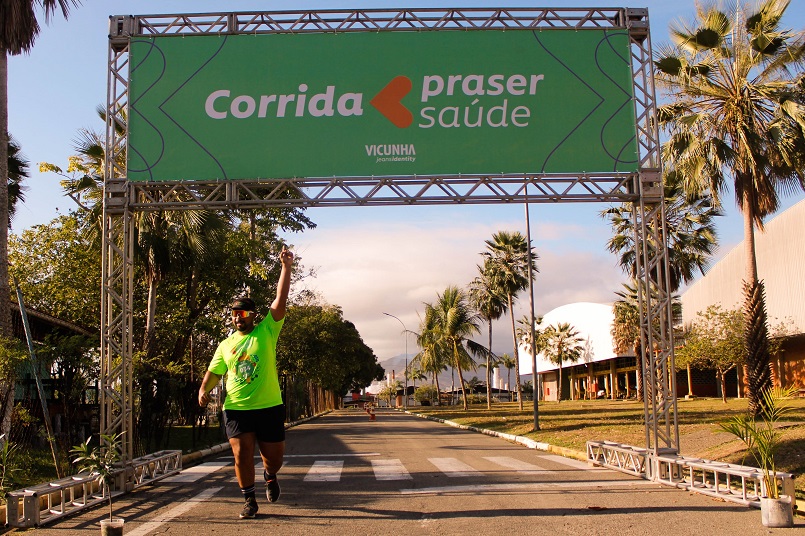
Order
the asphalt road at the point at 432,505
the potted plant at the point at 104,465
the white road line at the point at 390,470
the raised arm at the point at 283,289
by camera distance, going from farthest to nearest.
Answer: the white road line at the point at 390,470 < the raised arm at the point at 283,289 < the asphalt road at the point at 432,505 < the potted plant at the point at 104,465

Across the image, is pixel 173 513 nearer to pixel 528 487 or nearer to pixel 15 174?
pixel 528 487

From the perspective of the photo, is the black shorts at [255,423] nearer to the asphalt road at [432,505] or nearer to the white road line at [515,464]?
the asphalt road at [432,505]

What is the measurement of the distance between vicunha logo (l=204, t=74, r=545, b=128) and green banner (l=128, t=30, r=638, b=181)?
2 centimetres

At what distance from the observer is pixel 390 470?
1315cm

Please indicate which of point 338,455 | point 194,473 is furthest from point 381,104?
point 338,455

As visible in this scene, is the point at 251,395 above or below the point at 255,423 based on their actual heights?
above

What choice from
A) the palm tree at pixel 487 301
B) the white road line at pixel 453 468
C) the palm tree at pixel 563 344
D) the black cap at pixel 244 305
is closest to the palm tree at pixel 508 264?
the palm tree at pixel 487 301

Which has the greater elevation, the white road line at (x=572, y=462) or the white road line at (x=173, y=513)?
the white road line at (x=173, y=513)

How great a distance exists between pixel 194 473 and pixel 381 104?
695 cm

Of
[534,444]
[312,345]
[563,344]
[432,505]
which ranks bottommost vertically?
[534,444]

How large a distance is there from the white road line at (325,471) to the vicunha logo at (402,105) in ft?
18.3

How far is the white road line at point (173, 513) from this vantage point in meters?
7.54

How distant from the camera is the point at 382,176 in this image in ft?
39.5

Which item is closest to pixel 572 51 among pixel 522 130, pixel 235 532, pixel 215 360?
pixel 522 130
